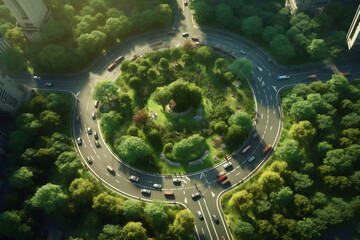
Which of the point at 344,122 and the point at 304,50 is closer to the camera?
the point at 344,122

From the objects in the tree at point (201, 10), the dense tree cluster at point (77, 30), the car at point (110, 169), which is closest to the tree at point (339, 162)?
the car at point (110, 169)

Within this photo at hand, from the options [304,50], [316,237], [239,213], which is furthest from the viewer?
[304,50]

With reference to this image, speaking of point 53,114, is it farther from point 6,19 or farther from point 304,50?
point 304,50

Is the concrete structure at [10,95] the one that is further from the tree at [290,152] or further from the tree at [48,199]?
the tree at [290,152]

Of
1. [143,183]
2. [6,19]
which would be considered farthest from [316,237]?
[6,19]

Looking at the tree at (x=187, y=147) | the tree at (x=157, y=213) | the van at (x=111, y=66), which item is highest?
the van at (x=111, y=66)

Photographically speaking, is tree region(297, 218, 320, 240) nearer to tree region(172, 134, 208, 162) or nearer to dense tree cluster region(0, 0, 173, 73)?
tree region(172, 134, 208, 162)

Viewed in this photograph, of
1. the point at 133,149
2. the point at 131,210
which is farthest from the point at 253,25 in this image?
the point at 131,210
